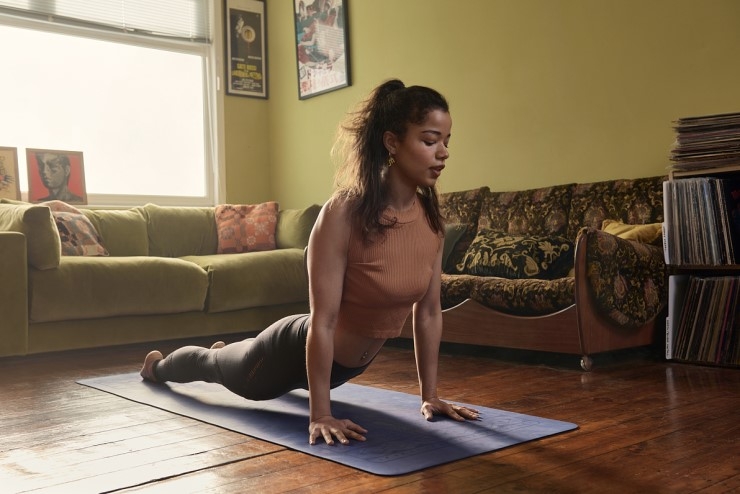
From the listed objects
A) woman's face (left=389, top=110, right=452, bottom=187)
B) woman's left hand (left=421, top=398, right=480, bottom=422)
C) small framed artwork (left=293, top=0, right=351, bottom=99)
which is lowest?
woman's left hand (left=421, top=398, right=480, bottom=422)

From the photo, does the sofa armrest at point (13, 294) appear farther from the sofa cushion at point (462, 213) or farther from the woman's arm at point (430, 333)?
the woman's arm at point (430, 333)

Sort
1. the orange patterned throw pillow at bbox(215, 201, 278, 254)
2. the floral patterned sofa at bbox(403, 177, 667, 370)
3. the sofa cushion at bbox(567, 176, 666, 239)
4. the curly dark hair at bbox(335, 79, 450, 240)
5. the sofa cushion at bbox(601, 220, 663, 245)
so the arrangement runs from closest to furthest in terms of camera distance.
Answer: the curly dark hair at bbox(335, 79, 450, 240), the floral patterned sofa at bbox(403, 177, 667, 370), the sofa cushion at bbox(601, 220, 663, 245), the sofa cushion at bbox(567, 176, 666, 239), the orange patterned throw pillow at bbox(215, 201, 278, 254)

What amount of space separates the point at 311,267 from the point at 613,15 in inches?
105

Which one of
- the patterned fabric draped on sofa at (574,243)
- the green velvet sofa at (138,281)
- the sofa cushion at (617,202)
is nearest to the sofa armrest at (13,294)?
the green velvet sofa at (138,281)

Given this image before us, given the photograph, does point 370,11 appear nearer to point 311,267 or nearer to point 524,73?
point 524,73

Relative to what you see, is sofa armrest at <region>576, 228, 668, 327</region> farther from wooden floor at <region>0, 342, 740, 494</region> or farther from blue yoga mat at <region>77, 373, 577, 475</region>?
blue yoga mat at <region>77, 373, 577, 475</region>

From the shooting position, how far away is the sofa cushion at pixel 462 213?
163 inches

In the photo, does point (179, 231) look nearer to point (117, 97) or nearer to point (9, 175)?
point (9, 175)

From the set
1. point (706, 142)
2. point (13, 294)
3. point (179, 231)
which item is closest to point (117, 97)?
point (179, 231)

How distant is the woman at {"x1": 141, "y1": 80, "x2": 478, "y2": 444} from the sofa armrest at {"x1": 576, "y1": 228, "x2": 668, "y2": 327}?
113cm

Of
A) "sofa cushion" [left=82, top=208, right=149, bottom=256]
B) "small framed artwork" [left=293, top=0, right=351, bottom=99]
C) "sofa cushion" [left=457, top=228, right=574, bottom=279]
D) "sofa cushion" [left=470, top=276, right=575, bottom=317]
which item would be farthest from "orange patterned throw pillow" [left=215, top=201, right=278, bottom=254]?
"sofa cushion" [left=470, top=276, right=575, bottom=317]

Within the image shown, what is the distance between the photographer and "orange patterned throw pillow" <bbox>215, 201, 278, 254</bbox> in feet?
16.9

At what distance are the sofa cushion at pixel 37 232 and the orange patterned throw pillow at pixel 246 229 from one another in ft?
4.92

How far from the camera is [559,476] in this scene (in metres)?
1.63
